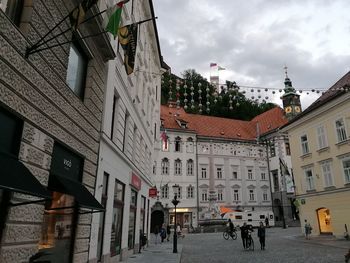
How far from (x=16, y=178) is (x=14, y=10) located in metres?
3.37

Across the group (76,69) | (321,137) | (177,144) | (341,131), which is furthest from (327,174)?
(177,144)

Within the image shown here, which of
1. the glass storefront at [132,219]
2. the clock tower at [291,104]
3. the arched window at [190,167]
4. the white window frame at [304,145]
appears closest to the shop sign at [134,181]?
the glass storefront at [132,219]

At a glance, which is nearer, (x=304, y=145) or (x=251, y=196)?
(x=304, y=145)

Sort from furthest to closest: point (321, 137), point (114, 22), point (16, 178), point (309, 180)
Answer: point (309, 180) < point (321, 137) < point (114, 22) < point (16, 178)

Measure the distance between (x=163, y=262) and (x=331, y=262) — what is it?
758 cm

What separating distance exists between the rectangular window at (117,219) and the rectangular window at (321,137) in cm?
2004

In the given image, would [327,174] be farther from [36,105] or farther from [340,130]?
[36,105]

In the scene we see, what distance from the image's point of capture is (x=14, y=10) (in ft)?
20.4

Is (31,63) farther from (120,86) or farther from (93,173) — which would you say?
(120,86)

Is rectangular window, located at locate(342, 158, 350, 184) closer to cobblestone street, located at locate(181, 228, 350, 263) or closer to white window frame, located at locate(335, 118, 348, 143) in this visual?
white window frame, located at locate(335, 118, 348, 143)

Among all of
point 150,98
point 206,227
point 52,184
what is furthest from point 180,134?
point 52,184

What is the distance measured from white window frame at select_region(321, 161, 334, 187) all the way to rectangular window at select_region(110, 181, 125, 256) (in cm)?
1942

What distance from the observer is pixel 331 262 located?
14.0m

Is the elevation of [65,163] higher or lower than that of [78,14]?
lower
